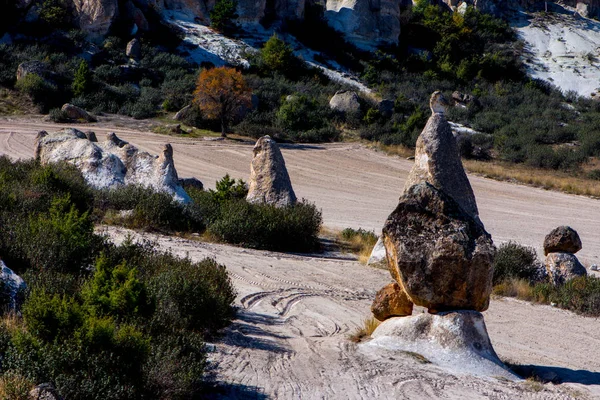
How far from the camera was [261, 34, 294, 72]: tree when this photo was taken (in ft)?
141

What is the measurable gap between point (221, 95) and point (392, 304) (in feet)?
81.8

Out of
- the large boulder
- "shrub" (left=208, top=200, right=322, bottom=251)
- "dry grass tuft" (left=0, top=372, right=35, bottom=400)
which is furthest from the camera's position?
"shrub" (left=208, top=200, right=322, bottom=251)

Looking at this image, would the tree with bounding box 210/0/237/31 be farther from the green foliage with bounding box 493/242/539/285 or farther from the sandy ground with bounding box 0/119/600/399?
the green foliage with bounding box 493/242/539/285

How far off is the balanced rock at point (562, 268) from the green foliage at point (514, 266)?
263 millimetres

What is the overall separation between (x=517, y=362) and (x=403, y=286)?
1.57 metres

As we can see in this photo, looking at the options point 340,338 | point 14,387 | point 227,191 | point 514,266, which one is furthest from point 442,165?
point 14,387

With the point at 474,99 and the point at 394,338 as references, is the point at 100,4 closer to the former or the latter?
the point at 474,99

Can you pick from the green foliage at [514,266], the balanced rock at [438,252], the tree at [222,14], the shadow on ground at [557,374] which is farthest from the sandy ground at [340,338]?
the tree at [222,14]

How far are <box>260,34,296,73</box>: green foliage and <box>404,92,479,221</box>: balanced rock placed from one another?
32.5m

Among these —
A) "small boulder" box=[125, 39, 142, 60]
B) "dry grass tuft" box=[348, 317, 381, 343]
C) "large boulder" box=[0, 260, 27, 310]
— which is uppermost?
"small boulder" box=[125, 39, 142, 60]

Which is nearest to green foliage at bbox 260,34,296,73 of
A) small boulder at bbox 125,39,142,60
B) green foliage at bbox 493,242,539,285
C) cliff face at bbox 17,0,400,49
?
cliff face at bbox 17,0,400,49

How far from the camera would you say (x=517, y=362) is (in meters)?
7.52

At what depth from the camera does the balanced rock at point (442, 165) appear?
36.2ft

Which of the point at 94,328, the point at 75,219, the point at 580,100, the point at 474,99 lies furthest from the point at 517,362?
the point at 580,100
